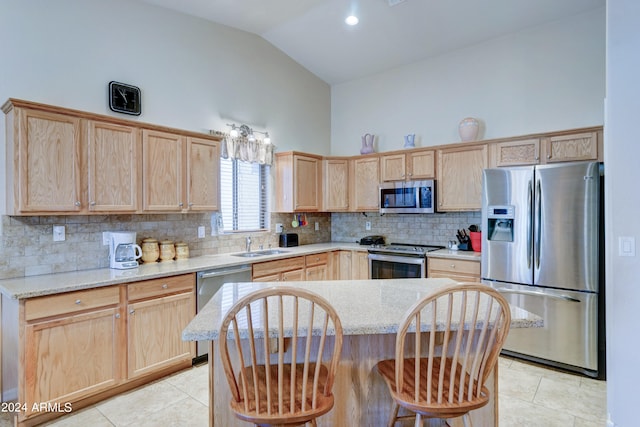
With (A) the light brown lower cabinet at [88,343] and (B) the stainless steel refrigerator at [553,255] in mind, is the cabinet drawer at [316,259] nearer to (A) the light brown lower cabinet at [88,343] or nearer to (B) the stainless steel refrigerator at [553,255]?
(A) the light brown lower cabinet at [88,343]

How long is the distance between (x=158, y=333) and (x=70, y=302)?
2.35 feet

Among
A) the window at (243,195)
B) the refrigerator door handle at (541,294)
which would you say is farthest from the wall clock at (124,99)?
the refrigerator door handle at (541,294)

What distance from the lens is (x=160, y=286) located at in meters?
2.85

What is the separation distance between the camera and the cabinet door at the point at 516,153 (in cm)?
350

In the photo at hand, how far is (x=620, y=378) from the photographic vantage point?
2.10 meters

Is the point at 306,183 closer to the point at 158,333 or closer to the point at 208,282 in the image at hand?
the point at 208,282

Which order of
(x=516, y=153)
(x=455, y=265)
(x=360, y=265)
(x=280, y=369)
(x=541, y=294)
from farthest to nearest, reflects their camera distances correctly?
(x=360, y=265) → (x=455, y=265) → (x=516, y=153) → (x=541, y=294) → (x=280, y=369)

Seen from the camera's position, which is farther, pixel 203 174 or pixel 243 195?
pixel 243 195

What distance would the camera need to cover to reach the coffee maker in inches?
117

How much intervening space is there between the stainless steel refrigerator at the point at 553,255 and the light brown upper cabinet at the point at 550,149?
32cm

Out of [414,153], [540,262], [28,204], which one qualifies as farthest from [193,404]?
[414,153]

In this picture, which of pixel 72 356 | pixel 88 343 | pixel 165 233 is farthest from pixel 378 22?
pixel 72 356

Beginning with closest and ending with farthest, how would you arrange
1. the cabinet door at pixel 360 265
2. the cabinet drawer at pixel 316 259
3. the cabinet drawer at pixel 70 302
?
the cabinet drawer at pixel 70 302
the cabinet drawer at pixel 316 259
the cabinet door at pixel 360 265

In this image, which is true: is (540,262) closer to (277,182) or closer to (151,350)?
(277,182)
